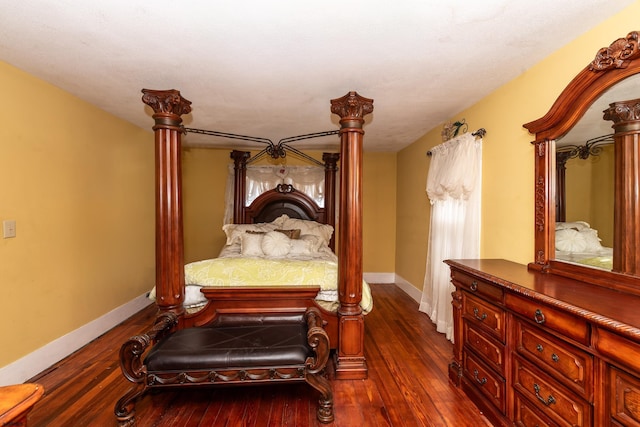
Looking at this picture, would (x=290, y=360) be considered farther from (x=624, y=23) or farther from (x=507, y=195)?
(x=624, y=23)

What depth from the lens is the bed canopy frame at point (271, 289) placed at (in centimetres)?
224

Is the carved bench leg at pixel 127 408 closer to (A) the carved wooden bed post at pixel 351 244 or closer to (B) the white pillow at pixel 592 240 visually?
(A) the carved wooden bed post at pixel 351 244

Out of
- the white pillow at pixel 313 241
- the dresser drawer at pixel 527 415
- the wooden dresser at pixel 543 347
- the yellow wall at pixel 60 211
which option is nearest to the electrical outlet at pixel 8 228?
the yellow wall at pixel 60 211

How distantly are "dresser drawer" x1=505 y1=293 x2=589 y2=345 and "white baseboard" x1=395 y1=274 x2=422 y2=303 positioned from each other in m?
2.53

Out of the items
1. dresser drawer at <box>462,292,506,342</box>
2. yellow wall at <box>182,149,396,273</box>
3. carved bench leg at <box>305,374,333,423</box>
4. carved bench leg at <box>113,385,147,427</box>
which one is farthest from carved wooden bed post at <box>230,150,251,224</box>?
dresser drawer at <box>462,292,506,342</box>

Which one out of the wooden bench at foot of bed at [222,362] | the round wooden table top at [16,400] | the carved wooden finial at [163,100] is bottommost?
the wooden bench at foot of bed at [222,362]

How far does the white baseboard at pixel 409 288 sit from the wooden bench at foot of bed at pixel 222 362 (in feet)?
8.21

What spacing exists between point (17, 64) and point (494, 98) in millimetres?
3757

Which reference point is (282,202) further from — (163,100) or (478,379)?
(478,379)

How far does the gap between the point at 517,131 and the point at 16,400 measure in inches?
119

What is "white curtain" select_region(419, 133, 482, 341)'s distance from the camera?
2.69 m

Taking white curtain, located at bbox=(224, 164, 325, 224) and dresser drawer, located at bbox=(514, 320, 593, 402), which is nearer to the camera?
dresser drawer, located at bbox=(514, 320, 593, 402)

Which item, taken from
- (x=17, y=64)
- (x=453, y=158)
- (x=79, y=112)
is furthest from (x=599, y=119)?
(x=79, y=112)

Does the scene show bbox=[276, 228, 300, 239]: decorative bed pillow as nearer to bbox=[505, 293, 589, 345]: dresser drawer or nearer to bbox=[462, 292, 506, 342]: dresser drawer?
bbox=[462, 292, 506, 342]: dresser drawer
